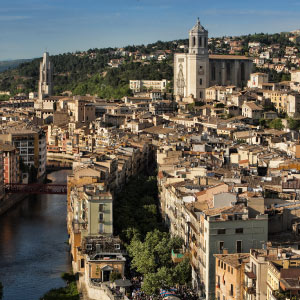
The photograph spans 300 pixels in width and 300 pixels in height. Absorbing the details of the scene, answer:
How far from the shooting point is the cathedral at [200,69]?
48781 mm

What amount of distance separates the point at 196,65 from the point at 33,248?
29.8m

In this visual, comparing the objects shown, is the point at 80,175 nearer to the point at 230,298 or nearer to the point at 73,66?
the point at 230,298

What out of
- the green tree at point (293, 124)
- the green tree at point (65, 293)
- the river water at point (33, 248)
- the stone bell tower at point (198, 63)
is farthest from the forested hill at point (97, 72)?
the green tree at point (65, 293)

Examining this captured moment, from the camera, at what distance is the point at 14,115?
50.9 metres

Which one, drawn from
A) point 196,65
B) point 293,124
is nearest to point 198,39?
point 196,65

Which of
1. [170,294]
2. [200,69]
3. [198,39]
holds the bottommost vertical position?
[170,294]

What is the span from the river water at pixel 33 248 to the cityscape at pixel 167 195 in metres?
0.04

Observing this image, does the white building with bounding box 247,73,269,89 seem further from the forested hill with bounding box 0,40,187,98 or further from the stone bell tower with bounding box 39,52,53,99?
the stone bell tower with bounding box 39,52,53,99

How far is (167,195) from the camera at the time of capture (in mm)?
19703

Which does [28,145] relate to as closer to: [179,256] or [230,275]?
[179,256]

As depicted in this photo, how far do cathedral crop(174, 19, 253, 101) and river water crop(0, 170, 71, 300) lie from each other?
74.4ft

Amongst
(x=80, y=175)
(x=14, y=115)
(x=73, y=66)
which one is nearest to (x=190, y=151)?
(x=80, y=175)

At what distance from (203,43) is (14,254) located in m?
30.9

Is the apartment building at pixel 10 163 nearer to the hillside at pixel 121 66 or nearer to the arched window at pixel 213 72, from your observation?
the arched window at pixel 213 72
